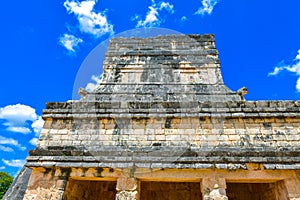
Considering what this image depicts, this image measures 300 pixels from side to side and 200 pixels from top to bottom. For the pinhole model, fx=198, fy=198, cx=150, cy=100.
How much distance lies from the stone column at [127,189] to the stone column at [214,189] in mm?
1619

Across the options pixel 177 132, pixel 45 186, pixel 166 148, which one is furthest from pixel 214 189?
pixel 45 186

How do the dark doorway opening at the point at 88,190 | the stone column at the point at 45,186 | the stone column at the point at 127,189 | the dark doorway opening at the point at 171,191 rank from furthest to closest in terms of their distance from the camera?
the dark doorway opening at the point at 171,191
the dark doorway opening at the point at 88,190
the stone column at the point at 45,186
the stone column at the point at 127,189

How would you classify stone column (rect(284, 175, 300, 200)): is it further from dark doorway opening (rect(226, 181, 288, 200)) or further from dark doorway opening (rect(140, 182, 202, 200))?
dark doorway opening (rect(140, 182, 202, 200))

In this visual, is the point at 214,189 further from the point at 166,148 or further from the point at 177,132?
the point at 177,132

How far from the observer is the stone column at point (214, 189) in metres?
4.54

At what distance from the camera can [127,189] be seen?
4750mm

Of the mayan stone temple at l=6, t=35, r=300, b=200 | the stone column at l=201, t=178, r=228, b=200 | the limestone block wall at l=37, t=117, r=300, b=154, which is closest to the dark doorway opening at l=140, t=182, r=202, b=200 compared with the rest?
the mayan stone temple at l=6, t=35, r=300, b=200

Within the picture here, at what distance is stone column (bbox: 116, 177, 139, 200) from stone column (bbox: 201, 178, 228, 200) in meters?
1.62

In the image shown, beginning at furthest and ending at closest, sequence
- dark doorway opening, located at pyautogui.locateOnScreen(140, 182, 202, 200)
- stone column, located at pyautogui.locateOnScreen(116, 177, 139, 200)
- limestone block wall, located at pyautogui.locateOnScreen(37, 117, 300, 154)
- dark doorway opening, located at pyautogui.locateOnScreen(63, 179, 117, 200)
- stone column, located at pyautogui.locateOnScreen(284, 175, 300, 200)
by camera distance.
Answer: dark doorway opening, located at pyautogui.locateOnScreen(140, 182, 202, 200) < dark doorway opening, located at pyautogui.locateOnScreen(63, 179, 117, 200) < limestone block wall, located at pyautogui.locateOnScreen(37, 117, 300, 154) < stone column, located at pyautogui.locateOnScreen(116, 177, 139, 200) < stone column, located at pyautogui.locateOnScreen(284, 175, 300, 200)

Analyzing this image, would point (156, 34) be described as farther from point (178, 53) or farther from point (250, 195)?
point (250, 195)

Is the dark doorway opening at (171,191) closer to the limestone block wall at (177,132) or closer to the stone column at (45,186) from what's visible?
the limestone block wall at (177,132)

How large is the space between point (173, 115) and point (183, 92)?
2.46 metres

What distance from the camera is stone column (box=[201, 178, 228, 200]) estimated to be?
4.54 meters

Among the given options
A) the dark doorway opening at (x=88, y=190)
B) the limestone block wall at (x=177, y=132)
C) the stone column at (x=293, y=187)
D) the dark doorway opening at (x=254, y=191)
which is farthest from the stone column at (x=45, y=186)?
the dark doorway opening at (x=254, y=191)
